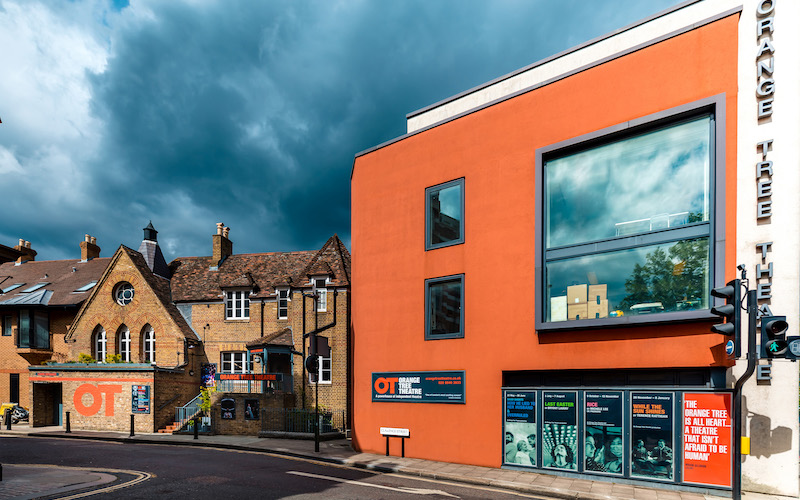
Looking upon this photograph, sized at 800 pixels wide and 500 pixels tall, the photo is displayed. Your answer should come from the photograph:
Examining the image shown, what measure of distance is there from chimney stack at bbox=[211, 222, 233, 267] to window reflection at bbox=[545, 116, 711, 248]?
2265cm

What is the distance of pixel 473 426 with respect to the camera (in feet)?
45.1

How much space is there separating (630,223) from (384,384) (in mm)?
8523

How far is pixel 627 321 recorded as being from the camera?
11.4m

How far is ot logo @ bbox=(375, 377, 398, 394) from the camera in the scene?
15.8 meters

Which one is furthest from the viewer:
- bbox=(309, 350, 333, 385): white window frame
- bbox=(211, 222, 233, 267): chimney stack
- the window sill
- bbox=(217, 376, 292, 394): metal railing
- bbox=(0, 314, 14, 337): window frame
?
bbox=(211, 222, 233, 267): chimney stack

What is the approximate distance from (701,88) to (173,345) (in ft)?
83.9

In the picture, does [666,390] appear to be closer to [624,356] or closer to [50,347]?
[624,356]

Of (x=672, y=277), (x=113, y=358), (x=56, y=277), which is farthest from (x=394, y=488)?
(x=56, y=277)

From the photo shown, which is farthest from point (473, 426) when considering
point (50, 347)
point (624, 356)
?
point (50, 347)

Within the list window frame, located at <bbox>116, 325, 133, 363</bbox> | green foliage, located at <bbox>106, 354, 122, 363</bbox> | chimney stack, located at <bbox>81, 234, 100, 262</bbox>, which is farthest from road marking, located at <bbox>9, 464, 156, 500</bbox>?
chimney stack, located at <bbox>81, 234, 100, 262</bbox>

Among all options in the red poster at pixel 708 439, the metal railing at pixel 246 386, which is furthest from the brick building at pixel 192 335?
the red poster at pixel 708 439

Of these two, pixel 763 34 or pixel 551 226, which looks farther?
pixel 551 226

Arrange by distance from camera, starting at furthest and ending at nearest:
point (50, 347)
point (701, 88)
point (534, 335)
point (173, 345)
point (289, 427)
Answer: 1. point (50, 347)
2. point (173, 345)
3. point (289, 427)
4. point (534, 335)
5. point (701, 88)

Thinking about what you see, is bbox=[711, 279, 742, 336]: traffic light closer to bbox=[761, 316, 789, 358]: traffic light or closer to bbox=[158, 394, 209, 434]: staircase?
bbox=[761, 316, 789, 358]: traffic light
